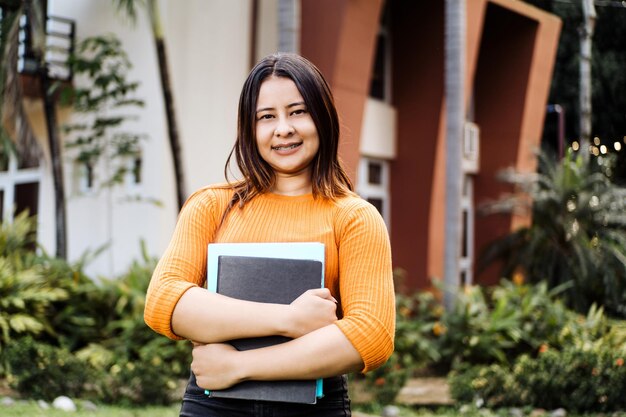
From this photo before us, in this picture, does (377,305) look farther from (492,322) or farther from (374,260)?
(492,322)

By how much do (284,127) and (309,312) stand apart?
472 mm

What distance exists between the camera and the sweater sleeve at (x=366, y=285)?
1.79 meters

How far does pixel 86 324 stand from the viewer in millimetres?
8555

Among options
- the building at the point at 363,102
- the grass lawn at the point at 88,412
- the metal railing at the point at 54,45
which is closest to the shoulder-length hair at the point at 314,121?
the grass lawn at the point at 88,412

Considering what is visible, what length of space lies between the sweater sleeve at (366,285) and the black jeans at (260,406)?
0.40 ft

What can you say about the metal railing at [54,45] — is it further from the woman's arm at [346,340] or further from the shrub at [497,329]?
the woman's arm at [346,340]

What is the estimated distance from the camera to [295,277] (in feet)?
5.95

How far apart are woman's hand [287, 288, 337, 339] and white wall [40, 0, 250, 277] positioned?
9.05 meters

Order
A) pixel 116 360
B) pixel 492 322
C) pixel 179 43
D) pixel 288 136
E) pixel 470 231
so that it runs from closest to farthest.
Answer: pixel 288 136 → pixel 116 360 → pixel 492 322 → pixel 179 43 → pixel 470 231

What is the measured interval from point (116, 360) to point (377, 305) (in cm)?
623

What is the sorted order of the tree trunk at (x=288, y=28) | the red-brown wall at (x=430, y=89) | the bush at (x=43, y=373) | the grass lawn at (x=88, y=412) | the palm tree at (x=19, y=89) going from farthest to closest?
the red-brown wall at (x=430, y=89) → the palm tree at (x=19, y=89) → the tree trunk at (x=288, y=28) → the bush at (x=43, y=373) → the grass lawn at (x=88, y=412)

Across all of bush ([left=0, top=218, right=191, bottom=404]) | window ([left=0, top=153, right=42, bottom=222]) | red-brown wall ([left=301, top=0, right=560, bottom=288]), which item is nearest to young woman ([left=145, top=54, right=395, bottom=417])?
bush ([left=0, top=218, right=191, bottom=404])

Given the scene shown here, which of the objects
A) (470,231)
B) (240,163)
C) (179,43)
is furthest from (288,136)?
(470,231)

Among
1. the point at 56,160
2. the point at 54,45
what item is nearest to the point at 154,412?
the point at 56,160
